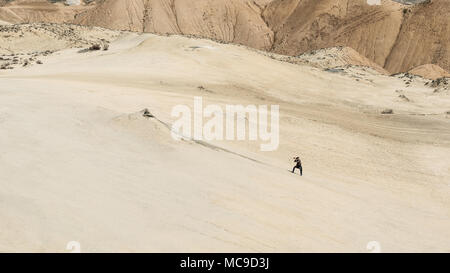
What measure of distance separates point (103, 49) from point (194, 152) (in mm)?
21331

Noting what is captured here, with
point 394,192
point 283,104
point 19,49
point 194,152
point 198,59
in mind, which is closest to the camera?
point 194,152

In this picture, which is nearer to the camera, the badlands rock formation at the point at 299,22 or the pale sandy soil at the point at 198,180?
the pale sandy soil at the point at 198,180

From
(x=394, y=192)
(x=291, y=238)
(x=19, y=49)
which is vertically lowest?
(x=19, y=49)

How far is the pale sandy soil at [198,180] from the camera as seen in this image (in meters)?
6.15

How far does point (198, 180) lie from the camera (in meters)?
7.92

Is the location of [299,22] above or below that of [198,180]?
below

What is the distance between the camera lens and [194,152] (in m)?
9.30

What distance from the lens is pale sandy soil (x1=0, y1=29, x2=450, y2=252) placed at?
6152 mm

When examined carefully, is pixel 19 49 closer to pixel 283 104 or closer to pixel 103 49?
pixel 103 49

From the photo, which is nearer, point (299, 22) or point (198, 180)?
point (198, 180)

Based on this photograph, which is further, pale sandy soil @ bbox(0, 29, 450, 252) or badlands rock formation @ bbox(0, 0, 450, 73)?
badlands rock formation @ bbox(0, 0, 450, 73)
